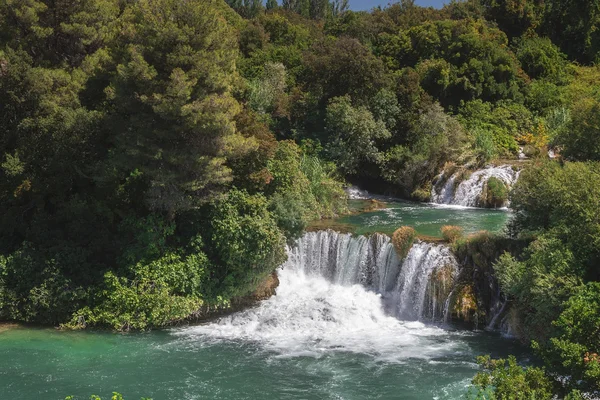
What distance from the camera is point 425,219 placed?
24891 millimetres

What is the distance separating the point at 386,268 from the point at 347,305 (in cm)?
208

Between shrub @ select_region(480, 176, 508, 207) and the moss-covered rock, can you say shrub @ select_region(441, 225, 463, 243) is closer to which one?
the moss-covered rock

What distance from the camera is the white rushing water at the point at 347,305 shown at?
16.2 m

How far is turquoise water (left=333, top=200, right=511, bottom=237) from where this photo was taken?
2228cm

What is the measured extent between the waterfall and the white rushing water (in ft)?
35.1

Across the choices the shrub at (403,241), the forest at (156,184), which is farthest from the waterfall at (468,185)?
the shrub at (403,241)

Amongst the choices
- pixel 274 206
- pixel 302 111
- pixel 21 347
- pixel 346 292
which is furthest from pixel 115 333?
pixel 302 111

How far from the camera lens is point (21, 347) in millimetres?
15328

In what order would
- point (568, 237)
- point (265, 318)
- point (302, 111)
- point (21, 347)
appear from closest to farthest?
1. point (568, 237)
2. point (21, 347)
3. point (265, 318)
4. point (302, 111)

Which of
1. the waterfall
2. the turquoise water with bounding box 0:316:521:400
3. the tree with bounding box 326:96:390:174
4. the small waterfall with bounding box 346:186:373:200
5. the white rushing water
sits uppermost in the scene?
the tree with bounding box 326:96:390:174

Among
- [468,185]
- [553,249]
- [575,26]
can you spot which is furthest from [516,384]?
[575,26]

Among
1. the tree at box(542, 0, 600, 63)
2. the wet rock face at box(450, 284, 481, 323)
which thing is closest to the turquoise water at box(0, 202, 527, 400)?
the wet rock face at box(450, 284, 481, 323)

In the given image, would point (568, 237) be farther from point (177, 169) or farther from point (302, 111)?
point (302, 111)

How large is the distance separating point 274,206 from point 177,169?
3.58 m
